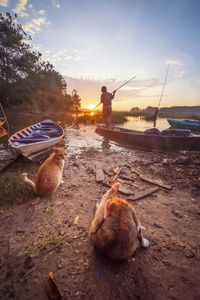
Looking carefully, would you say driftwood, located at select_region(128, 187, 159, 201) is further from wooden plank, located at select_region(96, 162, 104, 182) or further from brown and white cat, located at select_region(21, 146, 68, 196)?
brown and white cat, located at select_region(21, 146, 68, 196)

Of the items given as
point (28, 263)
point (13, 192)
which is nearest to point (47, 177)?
point (13, 192)

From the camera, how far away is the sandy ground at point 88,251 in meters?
1.97

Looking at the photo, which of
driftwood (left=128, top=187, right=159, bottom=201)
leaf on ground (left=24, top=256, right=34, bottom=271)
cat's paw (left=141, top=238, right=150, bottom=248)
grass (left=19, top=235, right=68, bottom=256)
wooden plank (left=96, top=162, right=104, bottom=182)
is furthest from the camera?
wooden plank (left=96, top=162, right=104, bottom=182)

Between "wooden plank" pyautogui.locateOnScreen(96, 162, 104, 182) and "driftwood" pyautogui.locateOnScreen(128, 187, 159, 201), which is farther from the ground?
"wooden plank" pyautogui.locateOnScreen(96, 162, 104, 182)

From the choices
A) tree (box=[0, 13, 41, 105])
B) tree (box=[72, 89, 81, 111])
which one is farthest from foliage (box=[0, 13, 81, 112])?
tree (box=[72, 89, 81, 111])

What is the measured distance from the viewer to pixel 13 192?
4.00 m

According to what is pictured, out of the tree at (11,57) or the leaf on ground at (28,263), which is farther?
the tree at (11,57)

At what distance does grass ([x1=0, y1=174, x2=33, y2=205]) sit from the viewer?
3.85 meters

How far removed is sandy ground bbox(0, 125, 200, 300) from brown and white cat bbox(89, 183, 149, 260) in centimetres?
41

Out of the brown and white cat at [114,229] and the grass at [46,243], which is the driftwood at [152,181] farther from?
the grass at [46,243]

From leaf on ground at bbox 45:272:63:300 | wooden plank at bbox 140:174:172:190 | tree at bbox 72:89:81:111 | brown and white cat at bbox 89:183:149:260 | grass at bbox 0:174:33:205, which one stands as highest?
tree at bbox 72:89:81:111

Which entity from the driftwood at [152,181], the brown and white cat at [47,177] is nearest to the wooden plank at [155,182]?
the driftwood at [152,181]

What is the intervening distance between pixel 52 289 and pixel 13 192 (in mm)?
3036

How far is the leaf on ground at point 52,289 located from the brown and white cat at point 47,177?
2308mm
